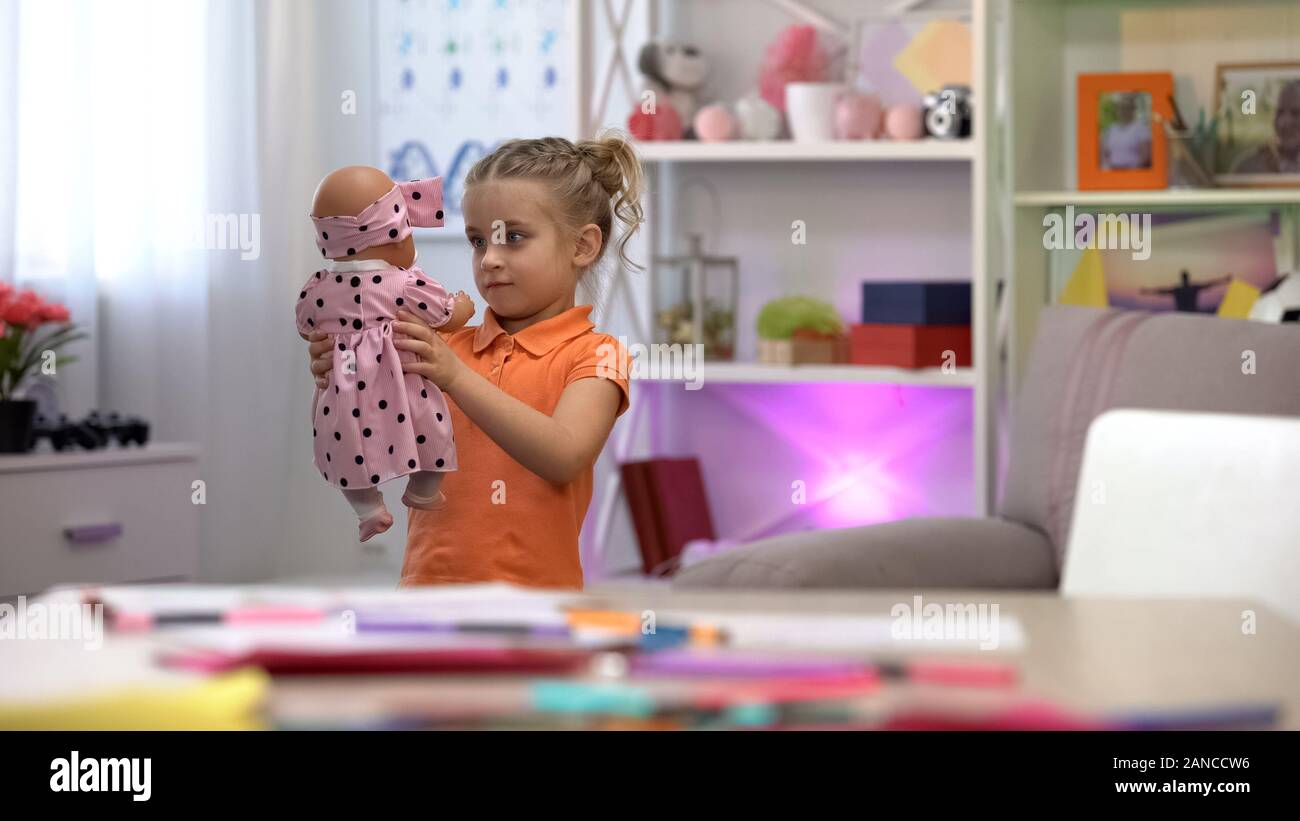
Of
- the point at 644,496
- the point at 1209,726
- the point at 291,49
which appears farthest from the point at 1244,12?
the point at 1209,726

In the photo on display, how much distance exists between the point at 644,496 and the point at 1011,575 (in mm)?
1279

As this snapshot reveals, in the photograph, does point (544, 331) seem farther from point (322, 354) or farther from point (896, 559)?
point (896, 559)

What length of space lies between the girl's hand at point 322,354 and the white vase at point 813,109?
1.85 metres

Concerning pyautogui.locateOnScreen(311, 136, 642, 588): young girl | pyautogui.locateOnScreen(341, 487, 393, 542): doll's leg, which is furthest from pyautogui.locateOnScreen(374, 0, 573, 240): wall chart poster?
pyautogui.locateOnScreen(341, 487, 393, 542): doll's leg

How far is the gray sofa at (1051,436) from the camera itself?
69.1 inches

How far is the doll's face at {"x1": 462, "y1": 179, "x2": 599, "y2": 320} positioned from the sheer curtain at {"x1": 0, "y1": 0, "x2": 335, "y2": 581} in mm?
2138

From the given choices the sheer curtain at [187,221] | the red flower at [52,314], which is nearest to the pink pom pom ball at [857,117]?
the sheer curtain at [187,221]

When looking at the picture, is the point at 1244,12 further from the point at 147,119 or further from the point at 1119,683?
the point at 1119,683

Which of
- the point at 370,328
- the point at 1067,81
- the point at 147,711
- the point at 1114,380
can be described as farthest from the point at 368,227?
the point at 1067,81

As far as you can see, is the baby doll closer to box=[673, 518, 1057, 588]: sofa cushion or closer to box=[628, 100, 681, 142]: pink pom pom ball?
box=[673, 518, 1057, 588]: sofa cushion

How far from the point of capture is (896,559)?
180 centimetres

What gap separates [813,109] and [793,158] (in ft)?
0.33

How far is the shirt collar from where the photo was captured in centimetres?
135

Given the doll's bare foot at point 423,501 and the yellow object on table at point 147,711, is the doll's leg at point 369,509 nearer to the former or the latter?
the doll's bare foot at point 423,501
